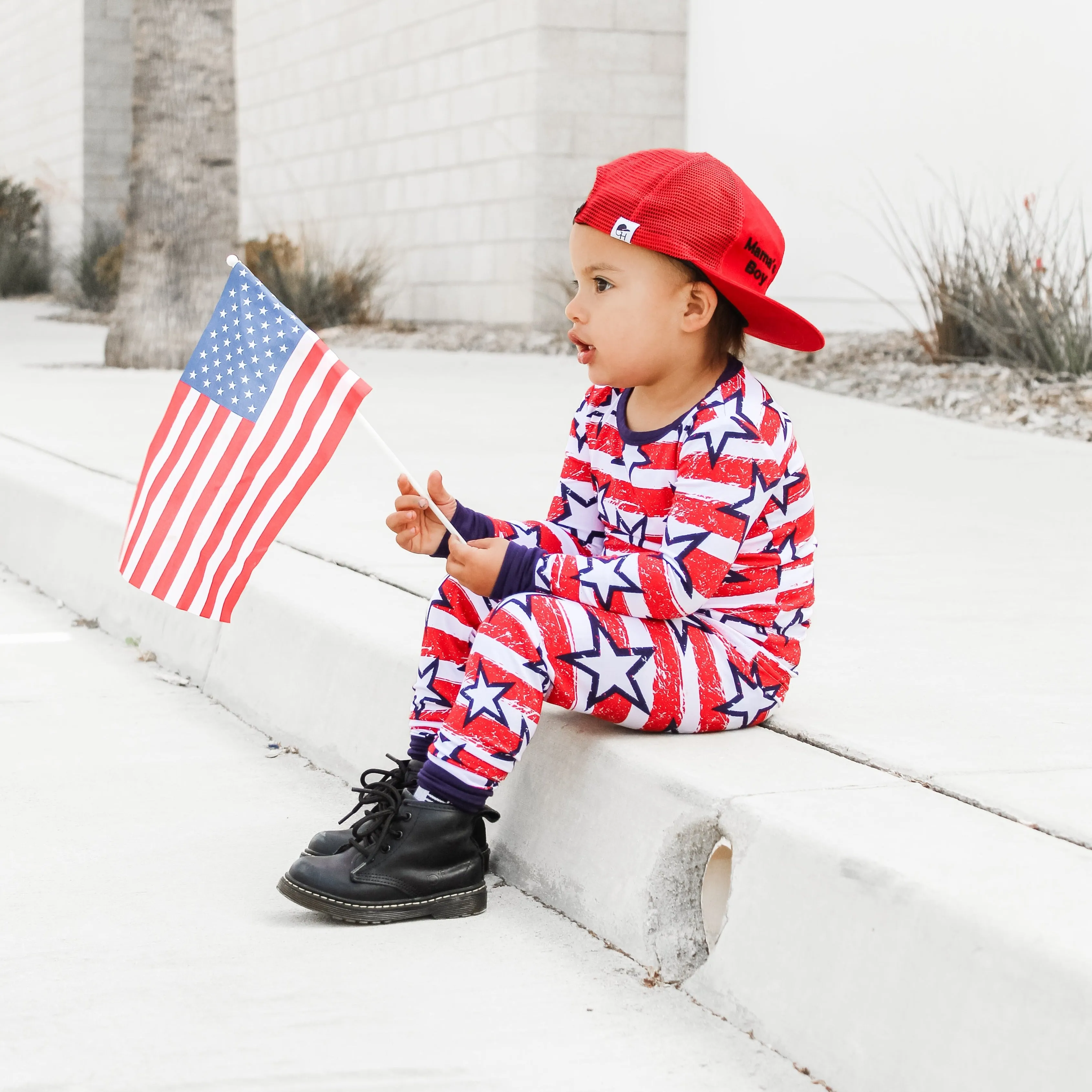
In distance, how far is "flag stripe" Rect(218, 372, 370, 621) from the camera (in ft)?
10.0

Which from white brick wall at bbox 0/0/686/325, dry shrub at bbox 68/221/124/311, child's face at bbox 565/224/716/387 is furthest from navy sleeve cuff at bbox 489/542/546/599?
dry shrub at bbox 68/221/124/311

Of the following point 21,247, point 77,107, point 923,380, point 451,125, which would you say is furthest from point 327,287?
point 21,247

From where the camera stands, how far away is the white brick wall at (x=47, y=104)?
23844 mm

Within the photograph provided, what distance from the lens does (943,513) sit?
5.71 metres

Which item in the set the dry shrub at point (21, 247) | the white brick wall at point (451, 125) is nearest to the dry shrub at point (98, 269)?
the white brick wall at point (451, 125)

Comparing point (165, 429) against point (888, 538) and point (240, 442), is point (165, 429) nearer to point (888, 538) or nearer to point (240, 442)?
point (240, 442)

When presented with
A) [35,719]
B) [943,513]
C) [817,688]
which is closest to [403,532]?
[817,688]

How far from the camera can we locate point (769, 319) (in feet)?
9.72

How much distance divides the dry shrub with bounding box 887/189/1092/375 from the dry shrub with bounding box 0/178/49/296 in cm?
1649

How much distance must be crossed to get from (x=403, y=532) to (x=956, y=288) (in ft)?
25.4

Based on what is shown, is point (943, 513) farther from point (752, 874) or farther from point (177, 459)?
point (752, 874)

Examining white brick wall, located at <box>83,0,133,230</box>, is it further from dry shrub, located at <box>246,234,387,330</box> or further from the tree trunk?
the tree trunk

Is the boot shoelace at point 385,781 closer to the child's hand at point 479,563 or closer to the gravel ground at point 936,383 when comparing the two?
the child's hand at point 479,563

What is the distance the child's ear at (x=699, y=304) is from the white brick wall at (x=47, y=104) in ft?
72.5
